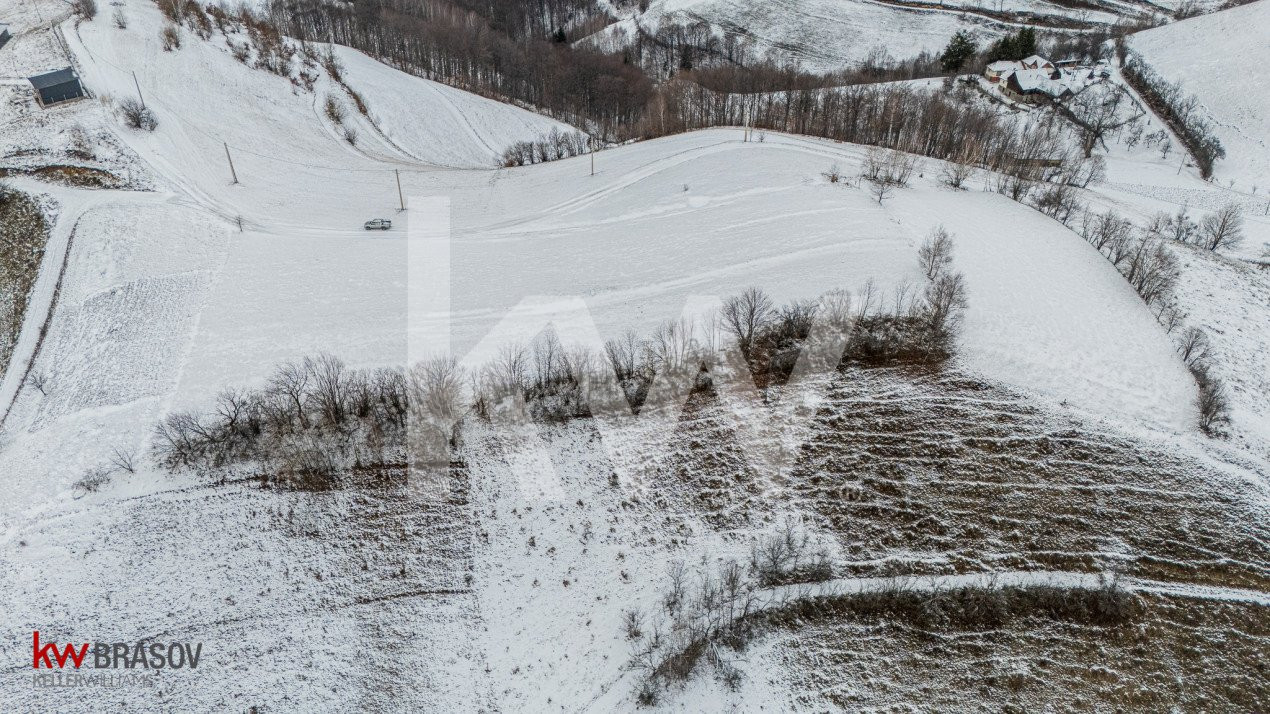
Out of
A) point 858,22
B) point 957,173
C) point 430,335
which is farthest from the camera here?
point 858,22

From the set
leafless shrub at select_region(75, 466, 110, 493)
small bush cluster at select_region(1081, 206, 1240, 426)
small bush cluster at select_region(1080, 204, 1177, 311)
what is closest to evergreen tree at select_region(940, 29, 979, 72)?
small bush cluster at select_region(1081, 206, 1240, 426)

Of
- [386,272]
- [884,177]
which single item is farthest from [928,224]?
[386,272]

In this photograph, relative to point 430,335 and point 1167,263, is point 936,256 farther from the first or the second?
point 430,335

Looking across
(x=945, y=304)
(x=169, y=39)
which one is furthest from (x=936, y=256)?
(x=169, y=39)

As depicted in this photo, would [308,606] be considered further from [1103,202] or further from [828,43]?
[828,43]

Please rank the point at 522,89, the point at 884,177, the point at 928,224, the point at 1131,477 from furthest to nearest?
the point at 522,89, the point at 884,177, the point at 928,224, the point at 1131,477

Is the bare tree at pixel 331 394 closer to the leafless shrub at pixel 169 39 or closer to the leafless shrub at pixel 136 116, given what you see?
the leafless shrub at pixel 136 116
